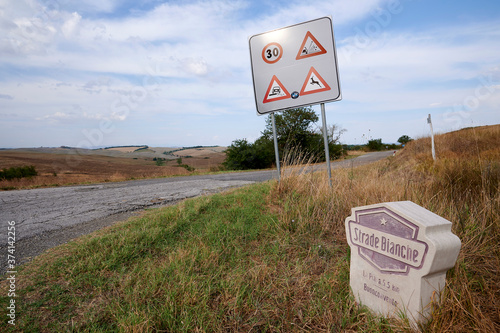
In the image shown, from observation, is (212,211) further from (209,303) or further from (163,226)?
(209,303)

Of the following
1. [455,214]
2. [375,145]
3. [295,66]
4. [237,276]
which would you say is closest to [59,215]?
[237,276]

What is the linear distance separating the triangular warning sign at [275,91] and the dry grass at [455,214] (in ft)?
4.62

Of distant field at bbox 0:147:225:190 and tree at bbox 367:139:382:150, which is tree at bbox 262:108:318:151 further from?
tree at bbox 367:139:382:150

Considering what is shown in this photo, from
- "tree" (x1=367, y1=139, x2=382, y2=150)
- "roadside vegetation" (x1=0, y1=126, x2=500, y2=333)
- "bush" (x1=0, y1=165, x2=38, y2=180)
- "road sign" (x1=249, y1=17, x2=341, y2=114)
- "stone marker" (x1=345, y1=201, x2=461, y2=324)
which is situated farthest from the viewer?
"tree" (x1=367, y1=139, x2=382, y2=150)

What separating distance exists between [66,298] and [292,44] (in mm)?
5010

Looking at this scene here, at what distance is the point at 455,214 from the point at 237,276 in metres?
2.64

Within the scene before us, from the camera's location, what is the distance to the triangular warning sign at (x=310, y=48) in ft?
16.2

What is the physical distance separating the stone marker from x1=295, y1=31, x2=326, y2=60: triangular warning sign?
355 centimetres

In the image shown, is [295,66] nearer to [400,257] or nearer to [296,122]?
[400,257]

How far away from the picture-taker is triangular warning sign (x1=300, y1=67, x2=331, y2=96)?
4945mm

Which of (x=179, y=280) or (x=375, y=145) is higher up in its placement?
(x=375, y=145)

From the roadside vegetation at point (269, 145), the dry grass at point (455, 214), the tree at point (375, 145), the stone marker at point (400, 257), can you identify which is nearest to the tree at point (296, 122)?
the roadside vegetation at point (269, 145)

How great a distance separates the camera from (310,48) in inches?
196

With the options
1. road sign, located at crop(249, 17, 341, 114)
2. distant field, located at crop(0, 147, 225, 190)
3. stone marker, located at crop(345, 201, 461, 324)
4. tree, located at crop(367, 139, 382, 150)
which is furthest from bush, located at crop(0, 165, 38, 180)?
tree, located at crop(367, 139, 382, 150)
